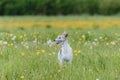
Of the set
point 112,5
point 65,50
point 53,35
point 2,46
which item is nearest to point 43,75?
point 65,50

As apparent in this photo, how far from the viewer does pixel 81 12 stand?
1751 inches

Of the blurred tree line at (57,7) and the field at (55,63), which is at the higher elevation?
the field at (55,63)

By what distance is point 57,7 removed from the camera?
148 ft

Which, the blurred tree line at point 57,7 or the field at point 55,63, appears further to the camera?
the blurred tree line at point 57,7

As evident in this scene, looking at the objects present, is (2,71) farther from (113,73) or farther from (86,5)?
(86,5)

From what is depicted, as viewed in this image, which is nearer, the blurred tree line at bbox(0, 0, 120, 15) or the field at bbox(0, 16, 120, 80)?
the field at bbox(0, 16, 120, 80)

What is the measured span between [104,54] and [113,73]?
1.19 m

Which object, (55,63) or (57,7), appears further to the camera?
(57,7)

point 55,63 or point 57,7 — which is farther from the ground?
point 55,63

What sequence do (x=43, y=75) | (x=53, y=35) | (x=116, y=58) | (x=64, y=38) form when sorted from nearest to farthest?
(x=43, y=75)
(x=64, y=38)
(x=116, y=58)
(x=53, y=35)

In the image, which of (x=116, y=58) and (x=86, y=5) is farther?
(x=86, y=5)

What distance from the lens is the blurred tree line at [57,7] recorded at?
4431 centimetres

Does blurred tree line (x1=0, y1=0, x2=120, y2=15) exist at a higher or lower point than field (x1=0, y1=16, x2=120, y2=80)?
lower

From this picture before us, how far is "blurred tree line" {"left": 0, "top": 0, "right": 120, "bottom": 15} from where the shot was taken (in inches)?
1745
